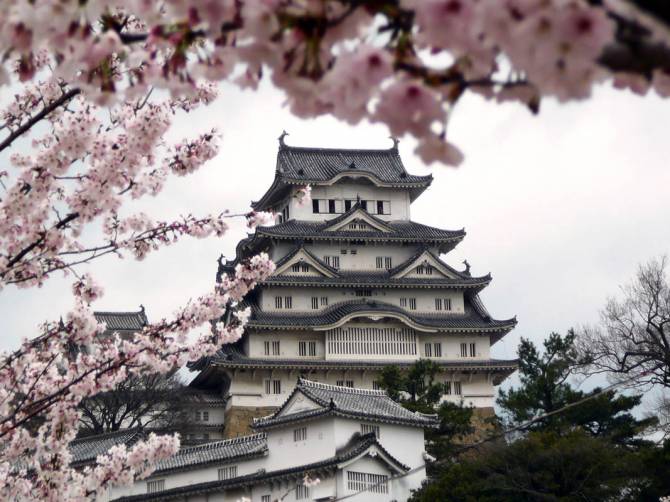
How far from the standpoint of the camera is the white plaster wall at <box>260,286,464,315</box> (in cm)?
5266

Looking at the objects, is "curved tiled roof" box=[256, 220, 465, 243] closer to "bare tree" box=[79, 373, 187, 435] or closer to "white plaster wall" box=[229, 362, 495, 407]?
"white plaster wall" box=[229, 362, 495, 407]

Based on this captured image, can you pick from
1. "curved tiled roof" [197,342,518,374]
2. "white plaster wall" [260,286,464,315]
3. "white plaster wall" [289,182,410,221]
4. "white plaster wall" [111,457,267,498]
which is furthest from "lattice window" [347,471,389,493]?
"white plaster wall" [289,182,410,221]

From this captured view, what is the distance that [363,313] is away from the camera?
5097 centimetres

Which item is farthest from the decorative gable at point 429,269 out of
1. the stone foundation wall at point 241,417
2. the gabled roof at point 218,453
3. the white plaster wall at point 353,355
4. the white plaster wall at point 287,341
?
the gabled roof at point 218,453

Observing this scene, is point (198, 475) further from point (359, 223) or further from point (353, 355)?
point (359, 223)

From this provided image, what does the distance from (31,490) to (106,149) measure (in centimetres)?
415

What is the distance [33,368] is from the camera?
34.6 feet

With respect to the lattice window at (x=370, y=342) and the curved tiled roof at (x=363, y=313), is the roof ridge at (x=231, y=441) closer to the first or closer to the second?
the curved tiled roof at (x=363, y=313)

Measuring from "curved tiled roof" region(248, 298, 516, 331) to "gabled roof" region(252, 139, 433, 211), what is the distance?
25.5ft

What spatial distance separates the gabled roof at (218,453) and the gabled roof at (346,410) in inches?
34.8

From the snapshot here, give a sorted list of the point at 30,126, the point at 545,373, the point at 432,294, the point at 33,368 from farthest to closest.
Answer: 1. the point at 432,294
2. the point at 545,373
3. the point at 33,368
4. the point at 30,126

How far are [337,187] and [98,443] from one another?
22409 millimetres

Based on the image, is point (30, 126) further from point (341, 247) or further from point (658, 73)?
point (341, 247)

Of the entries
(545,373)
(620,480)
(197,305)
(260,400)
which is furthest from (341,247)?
(197,305)
